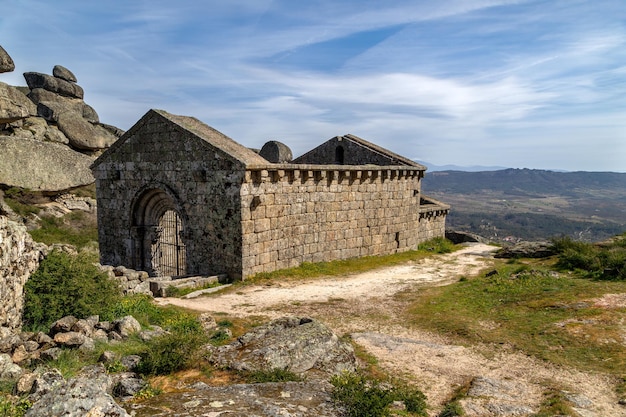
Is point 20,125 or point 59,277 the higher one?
point 20,125

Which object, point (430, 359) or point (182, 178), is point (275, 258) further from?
point (430, 359)

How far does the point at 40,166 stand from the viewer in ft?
73.7

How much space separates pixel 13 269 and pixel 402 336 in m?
7.48

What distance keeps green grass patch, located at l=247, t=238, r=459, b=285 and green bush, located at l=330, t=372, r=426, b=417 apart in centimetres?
879

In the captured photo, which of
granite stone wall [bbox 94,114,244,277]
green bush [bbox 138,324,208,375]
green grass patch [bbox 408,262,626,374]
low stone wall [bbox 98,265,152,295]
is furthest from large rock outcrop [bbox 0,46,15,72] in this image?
green grass patch [bbox 408,262,626,374]

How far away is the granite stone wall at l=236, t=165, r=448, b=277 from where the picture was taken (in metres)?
14.8

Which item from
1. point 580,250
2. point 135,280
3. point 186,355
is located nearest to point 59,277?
point 186,355

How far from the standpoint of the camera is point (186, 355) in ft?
21.9

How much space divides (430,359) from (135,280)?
8.72 m

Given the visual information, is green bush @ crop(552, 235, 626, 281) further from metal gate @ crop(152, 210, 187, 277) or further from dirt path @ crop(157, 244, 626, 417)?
metal gate @ crop(152, 210, 187, 277)

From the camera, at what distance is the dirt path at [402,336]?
6824 mm

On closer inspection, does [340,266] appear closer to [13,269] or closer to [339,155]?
[339,155]

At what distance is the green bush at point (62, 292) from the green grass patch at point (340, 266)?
18.8 feet

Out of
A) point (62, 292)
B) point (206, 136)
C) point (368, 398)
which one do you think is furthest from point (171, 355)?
point (206, 136)
